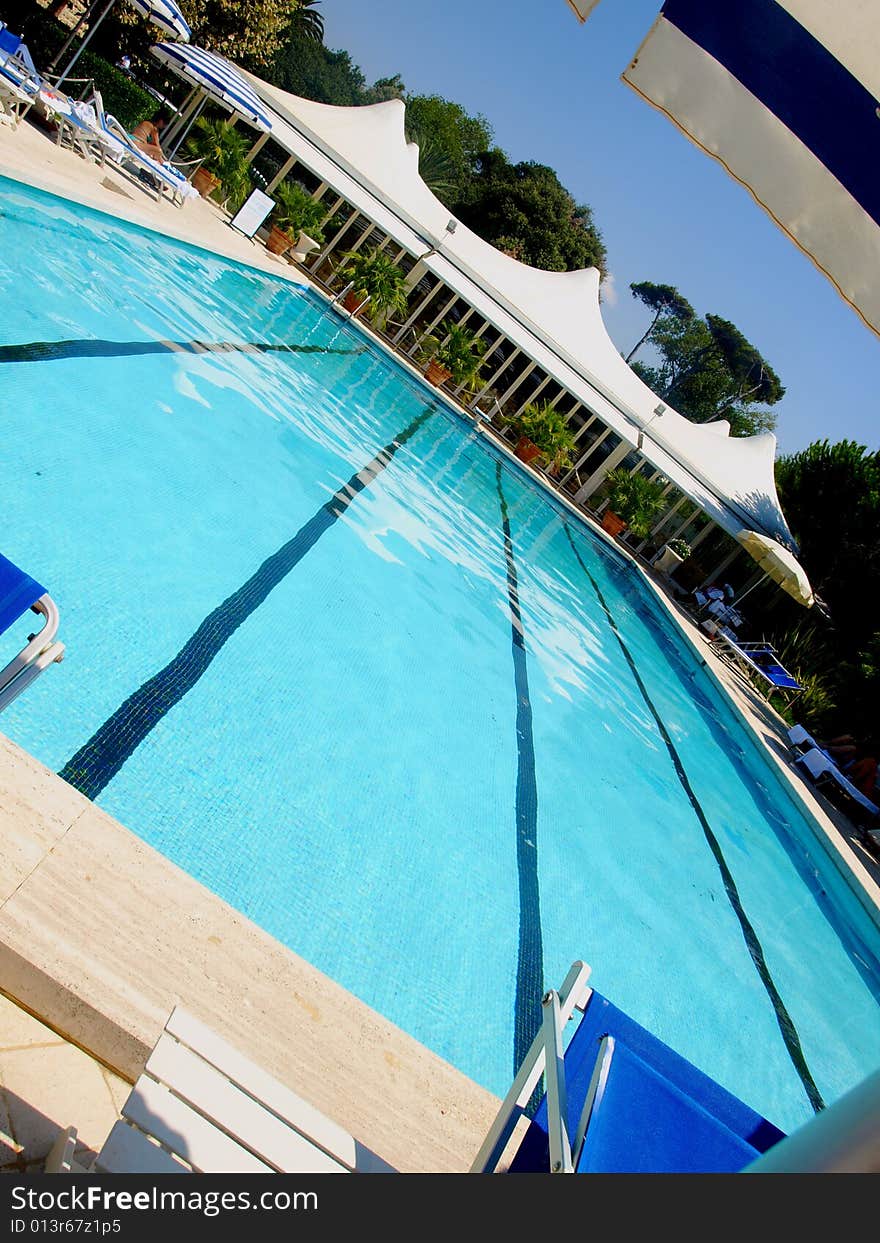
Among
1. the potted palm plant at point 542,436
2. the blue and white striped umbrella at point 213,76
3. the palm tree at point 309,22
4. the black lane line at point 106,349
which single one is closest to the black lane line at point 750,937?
the black lane line at point 106,349

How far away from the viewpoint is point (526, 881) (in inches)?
183

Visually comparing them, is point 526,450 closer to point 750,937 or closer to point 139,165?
point 139,165

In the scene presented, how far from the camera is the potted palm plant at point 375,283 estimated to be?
16844 millimetres

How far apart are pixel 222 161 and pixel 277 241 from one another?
1.63 meters

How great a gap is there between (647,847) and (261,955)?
432 cm

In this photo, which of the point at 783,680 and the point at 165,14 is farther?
the point at 783,680

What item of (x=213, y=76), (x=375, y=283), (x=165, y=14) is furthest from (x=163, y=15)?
(x=375, y=283)

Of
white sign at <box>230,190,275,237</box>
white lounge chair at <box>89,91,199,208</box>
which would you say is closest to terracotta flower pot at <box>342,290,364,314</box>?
white sign at <box>230,190,275,237</box>

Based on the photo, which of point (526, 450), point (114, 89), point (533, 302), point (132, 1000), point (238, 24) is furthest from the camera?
point (238, 24)

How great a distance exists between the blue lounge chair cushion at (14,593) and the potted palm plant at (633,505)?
54.4 feet

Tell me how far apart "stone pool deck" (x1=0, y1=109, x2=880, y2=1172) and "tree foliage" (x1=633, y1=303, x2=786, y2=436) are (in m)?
59.2

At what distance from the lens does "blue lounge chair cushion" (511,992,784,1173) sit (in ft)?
6.35

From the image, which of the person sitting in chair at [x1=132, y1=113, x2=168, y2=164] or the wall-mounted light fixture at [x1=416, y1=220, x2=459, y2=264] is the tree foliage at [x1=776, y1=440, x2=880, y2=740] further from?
the person sitting in chair at [x1=132, y1=113, x2=168, y2=164]

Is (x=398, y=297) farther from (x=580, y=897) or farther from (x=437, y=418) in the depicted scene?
(x=580, y=897)
